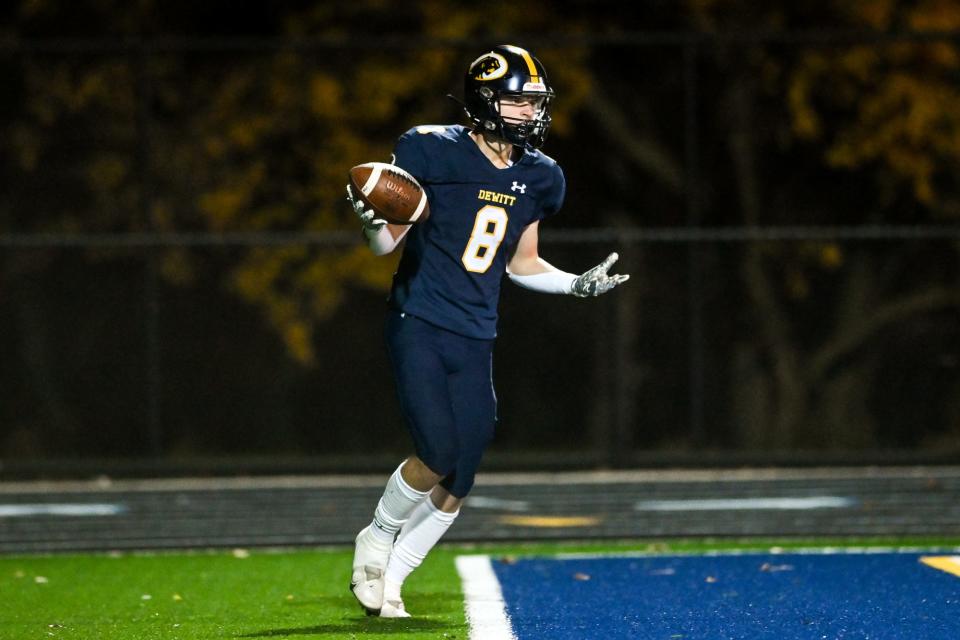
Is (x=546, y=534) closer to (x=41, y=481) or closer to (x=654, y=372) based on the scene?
(x=654, y=372)

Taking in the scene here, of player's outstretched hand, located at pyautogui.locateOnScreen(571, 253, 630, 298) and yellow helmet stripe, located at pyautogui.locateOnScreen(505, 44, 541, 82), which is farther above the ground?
yellow helmet stripe, located at pyautogui.locateOnScreen(505, 44, 541, 82)

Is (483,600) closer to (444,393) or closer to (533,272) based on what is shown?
(444,393)

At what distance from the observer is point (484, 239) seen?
18.8 ft

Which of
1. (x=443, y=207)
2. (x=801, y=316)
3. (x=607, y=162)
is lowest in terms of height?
(x=801, y=316)

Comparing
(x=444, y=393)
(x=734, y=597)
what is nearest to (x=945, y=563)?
(x=734, y=597)

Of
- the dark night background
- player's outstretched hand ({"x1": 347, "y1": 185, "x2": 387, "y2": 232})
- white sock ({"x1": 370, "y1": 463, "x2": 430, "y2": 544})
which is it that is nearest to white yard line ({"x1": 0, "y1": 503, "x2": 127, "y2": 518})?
the dark night background

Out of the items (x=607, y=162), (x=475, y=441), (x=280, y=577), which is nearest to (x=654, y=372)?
(x=607, y=162)

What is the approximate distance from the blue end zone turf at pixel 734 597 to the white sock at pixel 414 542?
0.39m

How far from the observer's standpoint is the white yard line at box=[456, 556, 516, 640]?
5410 mm

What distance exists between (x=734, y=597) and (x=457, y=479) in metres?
1.17

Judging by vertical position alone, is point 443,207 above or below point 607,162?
above

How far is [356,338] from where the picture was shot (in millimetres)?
11805

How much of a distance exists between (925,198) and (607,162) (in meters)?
2.73

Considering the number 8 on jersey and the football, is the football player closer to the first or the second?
the number 8 on jersey
